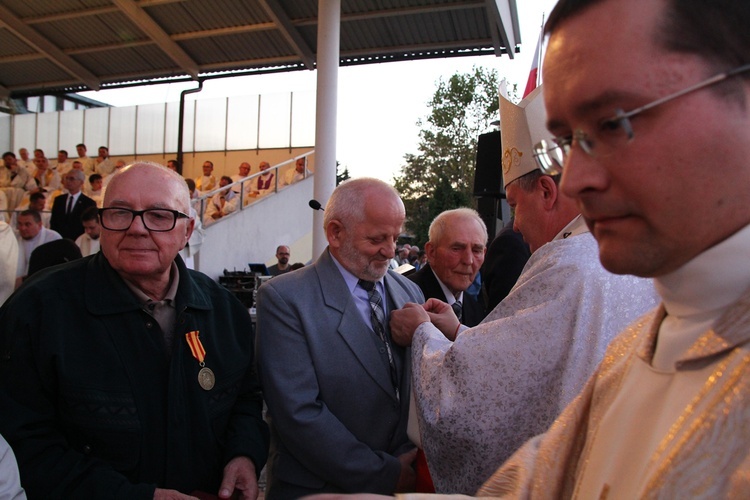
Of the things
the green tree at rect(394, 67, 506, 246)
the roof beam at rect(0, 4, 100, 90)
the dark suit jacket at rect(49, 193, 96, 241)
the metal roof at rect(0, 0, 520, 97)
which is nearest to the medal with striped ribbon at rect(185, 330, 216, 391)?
the dark suit jacket at rect(49, 193, 96, 241)

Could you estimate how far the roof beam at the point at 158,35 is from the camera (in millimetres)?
13312

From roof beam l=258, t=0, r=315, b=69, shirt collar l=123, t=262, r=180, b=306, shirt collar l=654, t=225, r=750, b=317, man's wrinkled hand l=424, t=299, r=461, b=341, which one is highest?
roof beam l=258, t=0, r=315, b=69

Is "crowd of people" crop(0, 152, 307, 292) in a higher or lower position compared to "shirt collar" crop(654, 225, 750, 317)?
higher

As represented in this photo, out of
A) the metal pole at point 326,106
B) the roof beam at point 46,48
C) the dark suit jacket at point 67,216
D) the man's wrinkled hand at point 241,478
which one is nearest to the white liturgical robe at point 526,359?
the man's wrinkled hand at point 241,478

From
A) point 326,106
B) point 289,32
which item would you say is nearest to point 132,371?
point 326,106

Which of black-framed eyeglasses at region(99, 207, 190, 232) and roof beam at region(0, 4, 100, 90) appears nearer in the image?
black-framed eyeglasses at region(99, 207, 190, 232)

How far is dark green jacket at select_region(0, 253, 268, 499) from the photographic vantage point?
207cm

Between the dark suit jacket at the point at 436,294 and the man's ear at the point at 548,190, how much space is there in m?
1.98

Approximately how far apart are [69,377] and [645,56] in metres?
1.99

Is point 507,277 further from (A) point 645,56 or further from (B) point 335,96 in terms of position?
(B) point 335,96

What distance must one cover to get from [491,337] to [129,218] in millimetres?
1429

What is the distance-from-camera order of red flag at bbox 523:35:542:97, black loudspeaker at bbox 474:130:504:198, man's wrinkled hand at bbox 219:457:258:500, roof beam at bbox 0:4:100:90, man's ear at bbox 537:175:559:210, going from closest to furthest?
man's ear at bbox 537:175:559:210 < man's wrinkled hand at bbox 219:457:258:500 < red flag at bbox 523:35:542:97 < black loudspeaker at bbox 474:130:504:198 < roof beam at bbox 0:4:100:90

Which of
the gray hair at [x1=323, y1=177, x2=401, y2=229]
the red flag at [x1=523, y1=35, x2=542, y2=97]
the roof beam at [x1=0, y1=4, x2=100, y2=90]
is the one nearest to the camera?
the gray hair at [x1=323, y1=177, x2=401, y2=229]

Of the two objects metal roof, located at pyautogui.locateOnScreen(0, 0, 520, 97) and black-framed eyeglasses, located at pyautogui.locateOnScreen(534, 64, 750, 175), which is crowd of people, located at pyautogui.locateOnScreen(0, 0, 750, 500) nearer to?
black-framed eyeglasses, located at pyautogui.locateOnScreen(534, 64, 750, 175)
